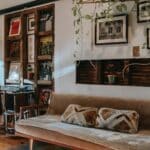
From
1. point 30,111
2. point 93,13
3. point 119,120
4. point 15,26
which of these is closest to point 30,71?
point 15,26

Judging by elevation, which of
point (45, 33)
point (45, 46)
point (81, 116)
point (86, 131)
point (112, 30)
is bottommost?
point (86, 131)

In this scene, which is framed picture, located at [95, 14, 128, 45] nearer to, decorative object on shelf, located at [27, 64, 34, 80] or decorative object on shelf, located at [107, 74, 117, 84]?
decorative object on shelf, located at [107, 74, 117, 84]

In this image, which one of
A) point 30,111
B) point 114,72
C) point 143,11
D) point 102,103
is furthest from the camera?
point 30,111

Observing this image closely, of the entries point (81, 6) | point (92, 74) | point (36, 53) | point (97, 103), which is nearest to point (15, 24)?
point (36, 53)

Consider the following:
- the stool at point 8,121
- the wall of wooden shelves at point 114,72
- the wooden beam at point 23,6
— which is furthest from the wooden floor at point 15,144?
the wooden beam at point 23,6

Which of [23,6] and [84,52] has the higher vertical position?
[23,6]

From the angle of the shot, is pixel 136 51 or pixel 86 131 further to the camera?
pixel 136 51

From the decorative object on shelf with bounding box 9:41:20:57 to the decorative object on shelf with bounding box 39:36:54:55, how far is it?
647 mm

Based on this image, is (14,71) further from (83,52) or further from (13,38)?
(83,52)

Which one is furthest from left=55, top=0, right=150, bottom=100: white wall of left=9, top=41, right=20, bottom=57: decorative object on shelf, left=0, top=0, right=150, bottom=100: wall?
left=9, top=41, right=20, bottom=57: decorative object on shelf

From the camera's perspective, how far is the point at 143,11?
3.58 m

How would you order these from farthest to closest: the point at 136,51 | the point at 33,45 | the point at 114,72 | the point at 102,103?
the point at 33,45 → the point at 114,72 → the point at 102,103 → the point at 136,51

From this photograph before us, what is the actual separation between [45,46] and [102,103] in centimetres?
175

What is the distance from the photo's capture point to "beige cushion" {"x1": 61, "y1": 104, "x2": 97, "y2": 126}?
11.8 feet
